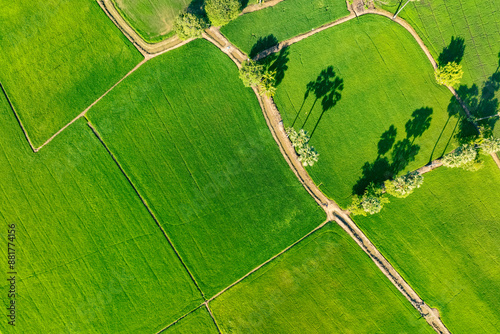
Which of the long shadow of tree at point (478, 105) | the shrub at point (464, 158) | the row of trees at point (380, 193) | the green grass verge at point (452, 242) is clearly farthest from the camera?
the long shadow of tree at point (478, 105)

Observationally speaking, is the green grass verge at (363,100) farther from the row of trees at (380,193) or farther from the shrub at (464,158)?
the shrub at (464,158)

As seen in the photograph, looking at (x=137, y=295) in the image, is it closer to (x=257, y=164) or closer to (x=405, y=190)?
(x=257, y=164)

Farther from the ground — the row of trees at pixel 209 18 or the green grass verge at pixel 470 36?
the row of trees at pixel 209 18

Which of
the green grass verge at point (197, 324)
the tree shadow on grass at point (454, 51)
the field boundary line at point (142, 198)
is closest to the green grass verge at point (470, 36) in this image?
the tree shadow on grass at point (454, 51)

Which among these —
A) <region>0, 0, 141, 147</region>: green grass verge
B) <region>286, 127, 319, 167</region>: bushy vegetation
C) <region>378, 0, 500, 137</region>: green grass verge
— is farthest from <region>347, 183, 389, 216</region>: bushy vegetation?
<region>0, 0, 141, 147</region>: green grass verge

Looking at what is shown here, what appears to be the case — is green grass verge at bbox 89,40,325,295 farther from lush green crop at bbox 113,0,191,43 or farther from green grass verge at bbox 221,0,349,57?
green grass verge at bbox 221,0,349,57

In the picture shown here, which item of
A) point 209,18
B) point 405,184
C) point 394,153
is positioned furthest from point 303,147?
point 209,18

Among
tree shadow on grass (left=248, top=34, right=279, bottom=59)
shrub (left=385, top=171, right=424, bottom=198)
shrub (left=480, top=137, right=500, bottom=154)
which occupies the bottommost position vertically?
shrub (left=480, top=137, right=500, bottom=154)

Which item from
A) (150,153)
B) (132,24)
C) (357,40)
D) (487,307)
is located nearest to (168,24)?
(132,24)
